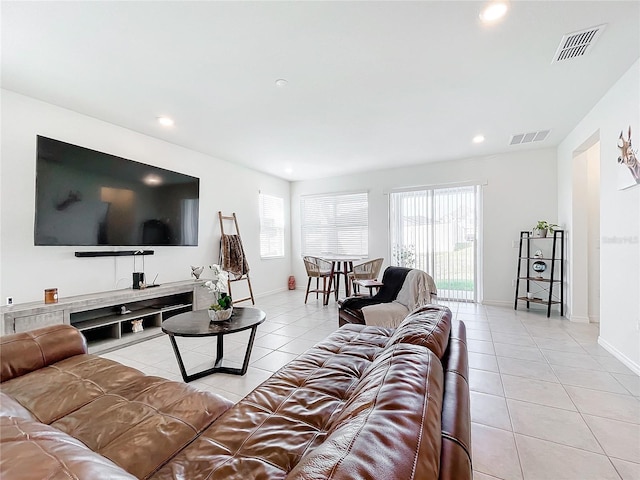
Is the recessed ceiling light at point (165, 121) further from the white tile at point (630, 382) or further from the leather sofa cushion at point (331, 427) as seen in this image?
the white tile at point (630, 382)

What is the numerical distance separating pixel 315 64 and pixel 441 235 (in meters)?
4.10

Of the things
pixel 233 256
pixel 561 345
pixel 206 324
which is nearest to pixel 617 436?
pixel 561 345

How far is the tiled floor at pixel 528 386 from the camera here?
5.08 feet

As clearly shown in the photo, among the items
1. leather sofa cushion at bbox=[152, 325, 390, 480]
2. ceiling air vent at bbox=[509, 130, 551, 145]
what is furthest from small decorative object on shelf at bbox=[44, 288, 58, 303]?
ceiling air vent at bbox=[509, 130, 551, 145]

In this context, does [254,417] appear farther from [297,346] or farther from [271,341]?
[271,341]

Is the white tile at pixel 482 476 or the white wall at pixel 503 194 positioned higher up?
the white wall at pixel 503 194

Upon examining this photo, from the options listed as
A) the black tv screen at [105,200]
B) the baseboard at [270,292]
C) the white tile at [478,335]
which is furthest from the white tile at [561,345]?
the black tv screen at [105,200]

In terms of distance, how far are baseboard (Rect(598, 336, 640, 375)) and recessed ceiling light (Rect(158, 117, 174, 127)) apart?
5172 millimetres

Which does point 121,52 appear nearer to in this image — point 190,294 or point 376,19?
point 376,19

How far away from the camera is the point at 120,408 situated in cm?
128

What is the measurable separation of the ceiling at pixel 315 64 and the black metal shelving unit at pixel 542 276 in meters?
1.65

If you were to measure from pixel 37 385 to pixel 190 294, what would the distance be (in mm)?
2737

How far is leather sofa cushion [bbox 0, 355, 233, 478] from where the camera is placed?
41.5 inches

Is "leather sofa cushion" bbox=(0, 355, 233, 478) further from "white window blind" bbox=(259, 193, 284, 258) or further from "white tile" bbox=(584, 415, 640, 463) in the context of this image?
"white window blind" bbox=(259, 193, 284, 258)
